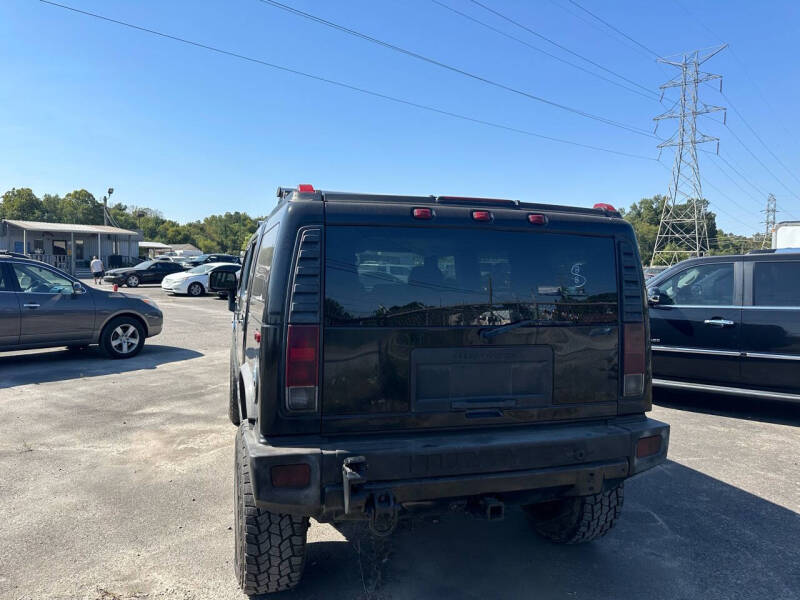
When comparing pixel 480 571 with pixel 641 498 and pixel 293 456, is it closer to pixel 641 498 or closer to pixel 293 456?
pixel 293 456

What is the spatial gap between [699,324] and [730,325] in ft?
1.05

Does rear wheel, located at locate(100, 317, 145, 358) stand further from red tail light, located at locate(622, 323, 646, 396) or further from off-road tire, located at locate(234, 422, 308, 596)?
red tail light, located at locate(622, 323, 646, 396)

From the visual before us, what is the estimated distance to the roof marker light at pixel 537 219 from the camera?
3.01 metres

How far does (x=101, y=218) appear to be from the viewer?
9350 cm

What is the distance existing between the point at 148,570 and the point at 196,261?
32.2 meters

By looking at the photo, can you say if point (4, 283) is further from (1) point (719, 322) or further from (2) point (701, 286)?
(1) point (719, 322)

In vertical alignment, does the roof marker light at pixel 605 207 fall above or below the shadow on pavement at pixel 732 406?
above

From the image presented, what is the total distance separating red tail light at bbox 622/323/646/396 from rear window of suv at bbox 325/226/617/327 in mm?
142

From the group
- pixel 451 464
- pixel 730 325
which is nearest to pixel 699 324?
pixel 730 325

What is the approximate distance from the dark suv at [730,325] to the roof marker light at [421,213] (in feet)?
15.5

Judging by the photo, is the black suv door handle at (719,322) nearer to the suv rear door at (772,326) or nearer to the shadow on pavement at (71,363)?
the suv rear door at (772,326)

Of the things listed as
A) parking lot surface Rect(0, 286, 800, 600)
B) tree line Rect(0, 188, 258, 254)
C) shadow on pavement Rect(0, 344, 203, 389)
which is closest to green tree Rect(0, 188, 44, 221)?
tree line Rect(0, 188, 258, 254)

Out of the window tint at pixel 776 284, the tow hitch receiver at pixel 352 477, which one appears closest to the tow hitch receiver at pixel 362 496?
the tow hitch receiver at pixel 352 477

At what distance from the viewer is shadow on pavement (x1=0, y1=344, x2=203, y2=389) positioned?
302 inches
